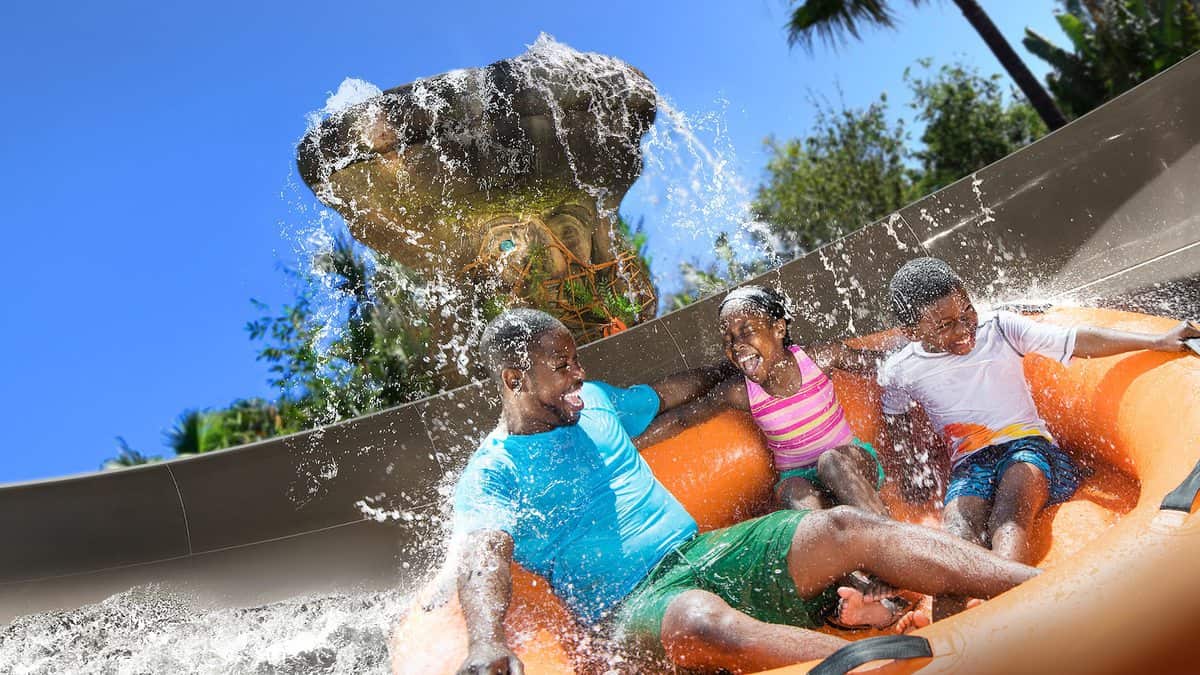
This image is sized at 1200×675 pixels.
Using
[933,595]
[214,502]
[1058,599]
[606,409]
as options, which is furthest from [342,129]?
[1058,599]

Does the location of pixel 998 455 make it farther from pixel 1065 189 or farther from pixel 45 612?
pixel 45 612

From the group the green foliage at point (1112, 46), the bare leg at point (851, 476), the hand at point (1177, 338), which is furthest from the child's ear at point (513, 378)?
the green foliage at point (1112, 46)

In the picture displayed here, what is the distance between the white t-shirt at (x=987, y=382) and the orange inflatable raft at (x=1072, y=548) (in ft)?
0.55

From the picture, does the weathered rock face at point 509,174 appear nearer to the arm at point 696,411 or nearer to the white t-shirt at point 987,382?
the arm at point 696,411

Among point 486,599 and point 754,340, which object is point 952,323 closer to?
point 754,340

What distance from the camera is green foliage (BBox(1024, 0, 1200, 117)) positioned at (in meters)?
13.0

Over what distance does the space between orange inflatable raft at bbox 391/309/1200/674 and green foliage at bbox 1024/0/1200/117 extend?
1184 centimetres

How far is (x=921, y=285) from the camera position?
101 inches

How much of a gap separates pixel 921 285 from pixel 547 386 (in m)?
1.12

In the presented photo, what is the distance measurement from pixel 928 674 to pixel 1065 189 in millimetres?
3934

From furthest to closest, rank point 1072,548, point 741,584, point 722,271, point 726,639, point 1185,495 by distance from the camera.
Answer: point 722,271
point 1072,548
point 741,584
point 726,639
point 1185,495

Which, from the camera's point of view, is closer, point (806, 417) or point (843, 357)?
point (806, 417)

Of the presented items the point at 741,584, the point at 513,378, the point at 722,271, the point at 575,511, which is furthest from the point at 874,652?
the point at 722,271

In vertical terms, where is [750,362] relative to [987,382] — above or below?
above
